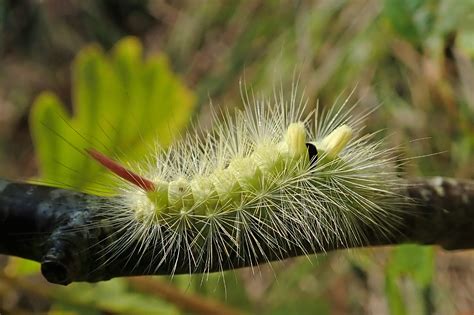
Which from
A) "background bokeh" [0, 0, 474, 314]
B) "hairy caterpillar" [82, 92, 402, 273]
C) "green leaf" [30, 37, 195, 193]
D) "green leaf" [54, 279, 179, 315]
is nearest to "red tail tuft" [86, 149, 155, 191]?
"hairy caterpillar" [82, 92, 402, 273]

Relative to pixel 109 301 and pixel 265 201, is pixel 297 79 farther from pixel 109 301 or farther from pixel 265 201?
pixel 265 201

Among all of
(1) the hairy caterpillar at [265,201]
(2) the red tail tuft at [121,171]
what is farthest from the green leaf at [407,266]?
(2) the red tail tuft at [121,171]

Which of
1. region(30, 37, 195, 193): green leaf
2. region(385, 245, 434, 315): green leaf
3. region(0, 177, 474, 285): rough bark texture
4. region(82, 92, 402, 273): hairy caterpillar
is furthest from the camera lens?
region(30, 37, 195, 193): green leaf

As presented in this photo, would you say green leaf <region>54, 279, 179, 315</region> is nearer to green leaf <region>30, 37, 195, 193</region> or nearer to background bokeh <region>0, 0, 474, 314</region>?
background bokeh <region>0, 0, 474, 314</region>

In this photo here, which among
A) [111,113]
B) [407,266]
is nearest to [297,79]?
[111,113]

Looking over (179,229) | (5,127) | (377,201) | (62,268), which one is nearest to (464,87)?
(377,201)

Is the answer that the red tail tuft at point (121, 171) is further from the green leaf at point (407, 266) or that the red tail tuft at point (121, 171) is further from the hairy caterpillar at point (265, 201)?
the green leaf at point (407, 266)
